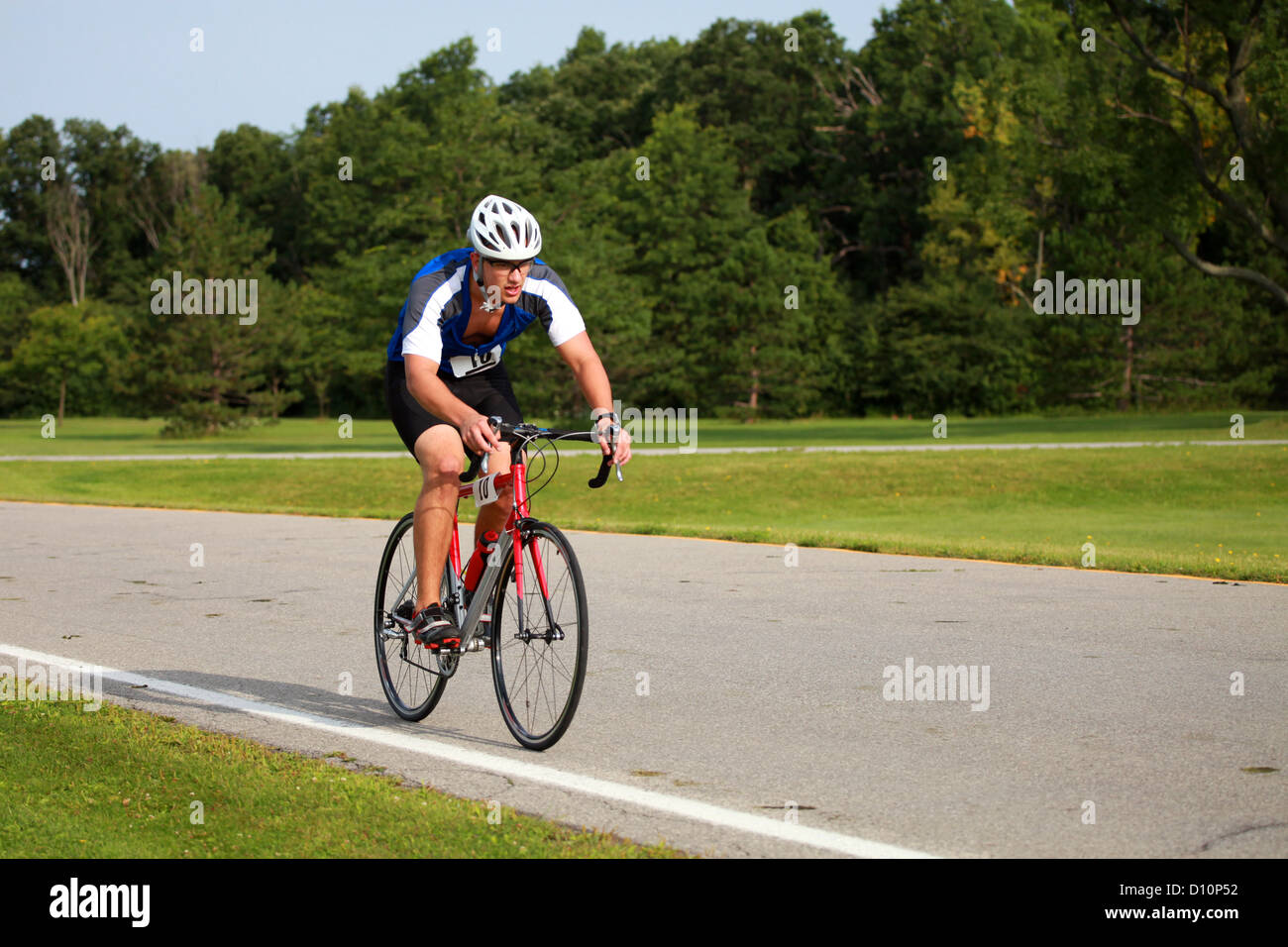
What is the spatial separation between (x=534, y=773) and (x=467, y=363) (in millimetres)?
1861

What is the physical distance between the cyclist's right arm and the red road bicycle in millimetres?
111

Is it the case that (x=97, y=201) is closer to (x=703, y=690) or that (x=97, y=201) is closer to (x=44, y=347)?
(x=44, y=347)

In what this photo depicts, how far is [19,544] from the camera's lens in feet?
48.0

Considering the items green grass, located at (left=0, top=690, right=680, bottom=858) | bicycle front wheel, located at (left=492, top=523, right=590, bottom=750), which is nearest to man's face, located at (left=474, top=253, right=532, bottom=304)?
bicycle front wheel, located at (left=492, top=523, right=590, bottom=750)

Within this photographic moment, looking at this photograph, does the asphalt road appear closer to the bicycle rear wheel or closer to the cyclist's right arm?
the bicycle rear wheel

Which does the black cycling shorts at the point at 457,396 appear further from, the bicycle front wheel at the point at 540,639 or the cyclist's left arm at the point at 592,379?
the bicycle front wheel at the point at 540,639

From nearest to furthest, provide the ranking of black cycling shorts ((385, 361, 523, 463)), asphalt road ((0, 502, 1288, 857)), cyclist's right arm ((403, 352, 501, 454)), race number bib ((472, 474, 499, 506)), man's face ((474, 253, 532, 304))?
asphalt road ((0, 502, 1288, 857)) < cyclist's right arm ((403, 352, 501, 454)) < man's face ((474, 253, 532, 304)) < race number bib ((472, 474, 499, 506)) < black cycling shorts ((385, 361, 523, 463))

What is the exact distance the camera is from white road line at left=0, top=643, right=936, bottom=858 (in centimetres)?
444

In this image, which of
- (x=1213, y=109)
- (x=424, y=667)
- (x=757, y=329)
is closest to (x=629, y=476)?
(x=424, y=667)

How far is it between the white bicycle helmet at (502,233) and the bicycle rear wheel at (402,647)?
1.42 m

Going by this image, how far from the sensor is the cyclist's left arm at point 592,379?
5605mm

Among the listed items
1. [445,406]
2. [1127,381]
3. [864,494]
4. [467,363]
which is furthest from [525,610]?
[1127,381]

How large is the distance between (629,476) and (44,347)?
5290 cm
